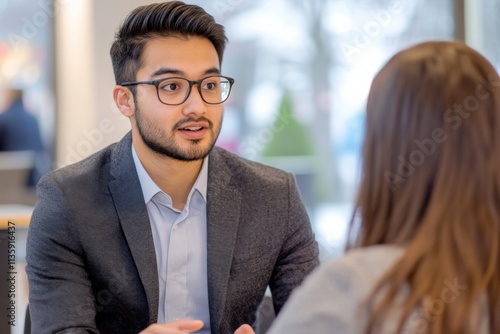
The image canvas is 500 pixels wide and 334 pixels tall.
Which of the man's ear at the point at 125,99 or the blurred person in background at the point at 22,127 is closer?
the man's ear at the point at 125,99

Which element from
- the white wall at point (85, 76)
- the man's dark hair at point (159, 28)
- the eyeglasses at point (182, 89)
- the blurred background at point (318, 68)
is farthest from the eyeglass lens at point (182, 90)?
the blurred background at point (318, 68)

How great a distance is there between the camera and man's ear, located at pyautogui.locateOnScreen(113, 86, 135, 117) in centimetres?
210

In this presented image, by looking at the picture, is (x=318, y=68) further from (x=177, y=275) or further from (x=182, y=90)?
(x=177, y=275)

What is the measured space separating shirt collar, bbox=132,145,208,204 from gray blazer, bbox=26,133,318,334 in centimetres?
2

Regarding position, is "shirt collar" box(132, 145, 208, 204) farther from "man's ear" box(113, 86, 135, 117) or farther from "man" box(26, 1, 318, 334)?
"man's ear" box(113, 86, 135, 117)

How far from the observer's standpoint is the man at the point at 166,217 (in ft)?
6.03

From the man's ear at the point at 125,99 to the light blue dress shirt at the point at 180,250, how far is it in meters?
0.17

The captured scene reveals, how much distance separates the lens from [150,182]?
6.46ft

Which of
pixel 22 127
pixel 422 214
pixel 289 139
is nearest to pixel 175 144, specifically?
pixel 422 214

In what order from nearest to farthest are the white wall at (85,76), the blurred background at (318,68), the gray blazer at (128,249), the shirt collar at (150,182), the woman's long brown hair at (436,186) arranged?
the woman's long brown hair at (436,186)
the gray blazer at (128,249)
the shirt collar at (150,182)
the white wall at (85,76)
the blurred background at (318,68)

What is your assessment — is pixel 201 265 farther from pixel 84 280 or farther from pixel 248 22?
pixel 248 22

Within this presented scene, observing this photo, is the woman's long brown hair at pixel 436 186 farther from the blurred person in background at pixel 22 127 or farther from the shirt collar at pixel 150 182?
the blurred person in background at pixel 22 127

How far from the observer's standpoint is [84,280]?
183cm

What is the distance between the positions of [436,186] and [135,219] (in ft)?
3.25
